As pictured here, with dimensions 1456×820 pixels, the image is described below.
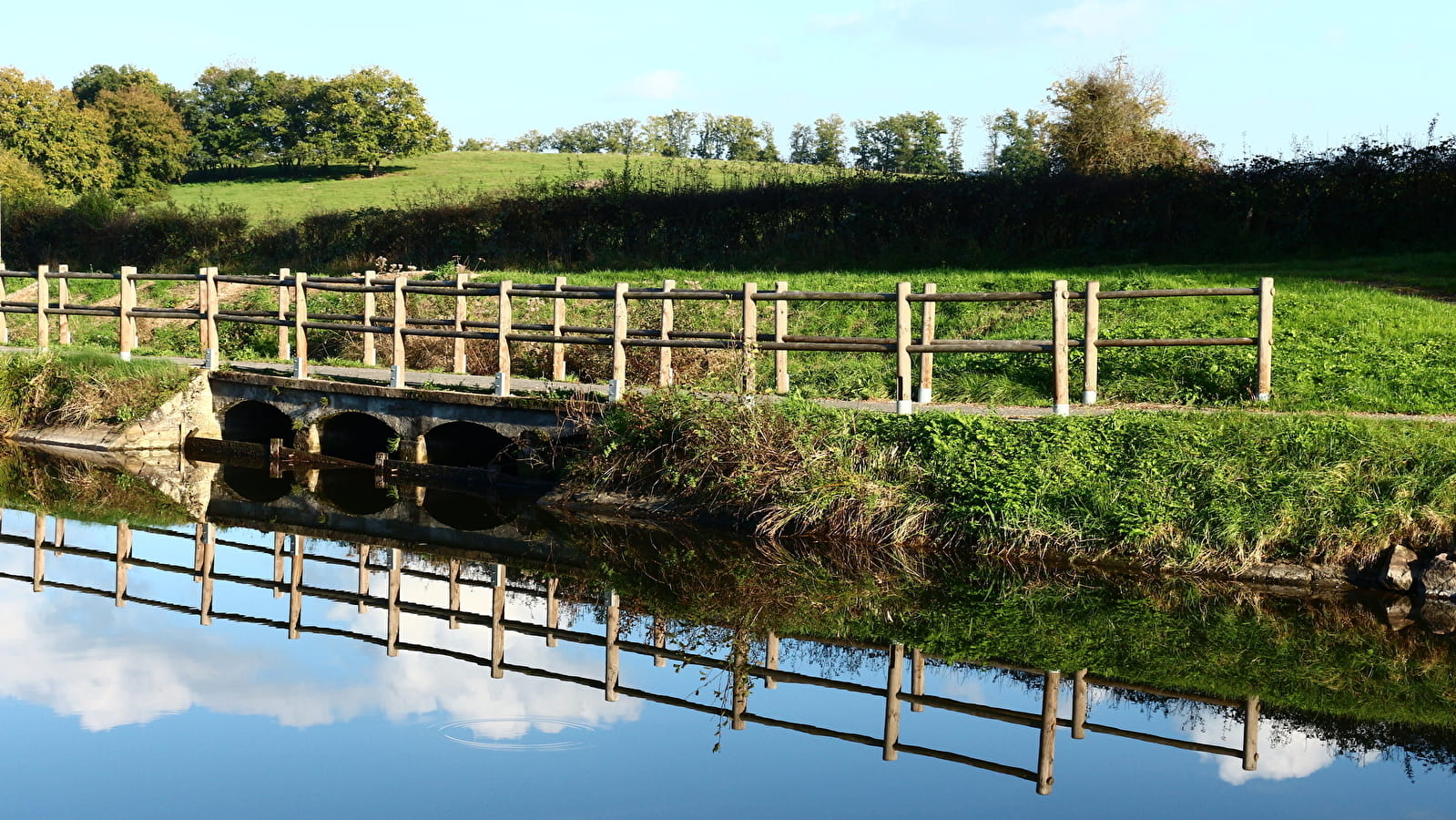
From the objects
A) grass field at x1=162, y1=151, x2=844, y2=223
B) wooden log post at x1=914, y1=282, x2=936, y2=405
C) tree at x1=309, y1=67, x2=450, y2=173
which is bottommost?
wooden log post at x1=914, y1=282, x2=936, y2=405

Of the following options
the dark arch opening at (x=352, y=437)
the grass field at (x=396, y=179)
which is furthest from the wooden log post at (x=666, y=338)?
the grass field at (x=396, y=179)

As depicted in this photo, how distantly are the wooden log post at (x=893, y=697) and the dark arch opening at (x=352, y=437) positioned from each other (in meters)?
10.2

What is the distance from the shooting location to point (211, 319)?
63.0 feet

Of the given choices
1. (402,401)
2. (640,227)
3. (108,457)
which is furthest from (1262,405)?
(640,227)

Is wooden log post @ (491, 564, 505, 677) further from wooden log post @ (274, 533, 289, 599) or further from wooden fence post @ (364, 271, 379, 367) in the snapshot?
wooden fence post @ (364, 271, 379, 367)

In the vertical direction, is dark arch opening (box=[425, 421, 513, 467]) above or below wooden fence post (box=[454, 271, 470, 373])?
below

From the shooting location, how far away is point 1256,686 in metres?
9.17

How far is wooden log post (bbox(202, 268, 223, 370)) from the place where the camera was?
19.0 m

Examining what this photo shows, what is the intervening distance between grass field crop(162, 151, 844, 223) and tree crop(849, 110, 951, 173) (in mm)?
16184

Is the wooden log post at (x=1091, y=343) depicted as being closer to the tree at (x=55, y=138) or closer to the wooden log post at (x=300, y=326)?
the wooden log post at (x=300, y=326)

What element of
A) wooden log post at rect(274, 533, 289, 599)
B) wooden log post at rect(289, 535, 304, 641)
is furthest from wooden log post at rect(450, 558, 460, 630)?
wooden log post at rect(274, 533, 289, 599)

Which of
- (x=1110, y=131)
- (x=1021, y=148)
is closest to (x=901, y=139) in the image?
(x=1021, y=148)

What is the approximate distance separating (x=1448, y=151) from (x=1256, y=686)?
68.2ft

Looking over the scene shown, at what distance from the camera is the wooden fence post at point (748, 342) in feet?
47.2
